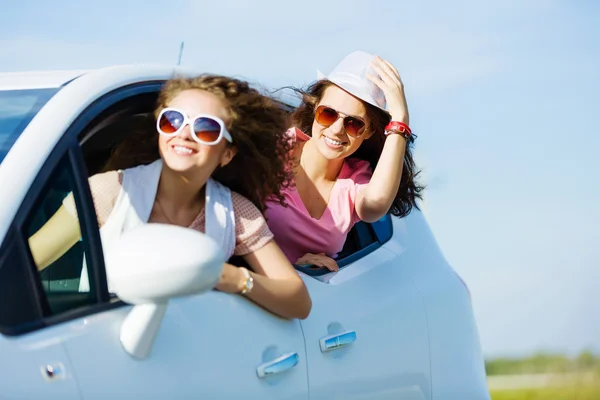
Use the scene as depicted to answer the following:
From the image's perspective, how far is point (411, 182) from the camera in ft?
13.3

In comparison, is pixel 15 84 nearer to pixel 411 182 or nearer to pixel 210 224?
pixel 210 224

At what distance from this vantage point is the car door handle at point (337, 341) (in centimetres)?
324

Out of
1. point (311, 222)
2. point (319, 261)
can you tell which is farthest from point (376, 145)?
point (319, 261)

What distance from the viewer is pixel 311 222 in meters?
3.70

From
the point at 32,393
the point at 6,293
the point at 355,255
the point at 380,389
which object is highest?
the point at 6,293

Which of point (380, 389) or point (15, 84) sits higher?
point (15, 84)

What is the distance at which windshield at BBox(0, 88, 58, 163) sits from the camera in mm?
2688

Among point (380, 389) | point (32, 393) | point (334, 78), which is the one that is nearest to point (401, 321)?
point (380, 389)

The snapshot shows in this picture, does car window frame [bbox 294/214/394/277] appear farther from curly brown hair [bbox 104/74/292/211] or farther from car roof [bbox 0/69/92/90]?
car roof [bbox 0/69/92/90]

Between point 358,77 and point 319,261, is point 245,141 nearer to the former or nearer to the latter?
point 319,261

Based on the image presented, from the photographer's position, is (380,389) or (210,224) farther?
(380,389)

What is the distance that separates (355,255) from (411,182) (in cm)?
39

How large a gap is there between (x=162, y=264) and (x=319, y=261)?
138cm

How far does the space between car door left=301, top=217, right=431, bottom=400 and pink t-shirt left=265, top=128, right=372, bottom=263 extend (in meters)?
0.09
